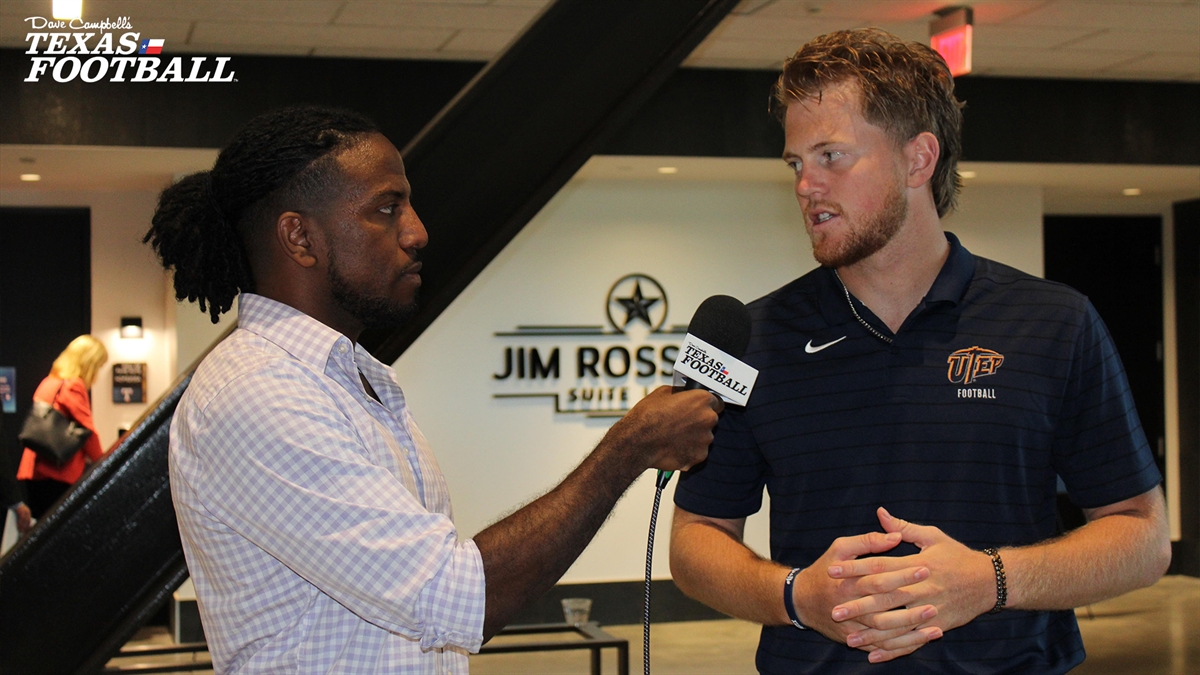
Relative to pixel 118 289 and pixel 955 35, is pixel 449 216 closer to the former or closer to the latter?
pixel 955 35

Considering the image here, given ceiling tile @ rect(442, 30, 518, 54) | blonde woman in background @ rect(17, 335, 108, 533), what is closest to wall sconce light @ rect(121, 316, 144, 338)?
blonde woman in background @ rect(17, 335, 108, 533)

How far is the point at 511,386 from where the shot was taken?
801 cm

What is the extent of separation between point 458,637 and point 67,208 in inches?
334

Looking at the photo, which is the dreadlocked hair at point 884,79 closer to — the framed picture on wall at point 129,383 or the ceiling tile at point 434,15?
the ceiling tile at point 434,15

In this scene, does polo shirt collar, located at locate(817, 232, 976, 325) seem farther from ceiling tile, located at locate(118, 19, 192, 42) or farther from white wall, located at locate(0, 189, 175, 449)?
white wall, located at locate(0, 189, 175, 449)

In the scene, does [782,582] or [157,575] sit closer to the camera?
[782,582]

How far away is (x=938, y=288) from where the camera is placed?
1826mm

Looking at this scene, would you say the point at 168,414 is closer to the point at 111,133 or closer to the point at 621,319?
the point at 111,133

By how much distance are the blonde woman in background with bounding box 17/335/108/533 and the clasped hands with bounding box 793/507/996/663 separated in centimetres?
674

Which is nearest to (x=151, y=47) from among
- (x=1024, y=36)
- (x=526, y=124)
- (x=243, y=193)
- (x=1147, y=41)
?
(x=526, y=124)

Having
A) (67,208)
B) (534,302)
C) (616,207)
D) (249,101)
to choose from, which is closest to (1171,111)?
(616,207)

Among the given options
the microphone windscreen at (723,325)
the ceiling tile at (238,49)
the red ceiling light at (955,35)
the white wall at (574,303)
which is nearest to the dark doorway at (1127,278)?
the white wall at (574,303)

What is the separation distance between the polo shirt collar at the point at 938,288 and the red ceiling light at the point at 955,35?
4484 mm

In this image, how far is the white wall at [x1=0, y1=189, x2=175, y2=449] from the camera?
870 centimetres
